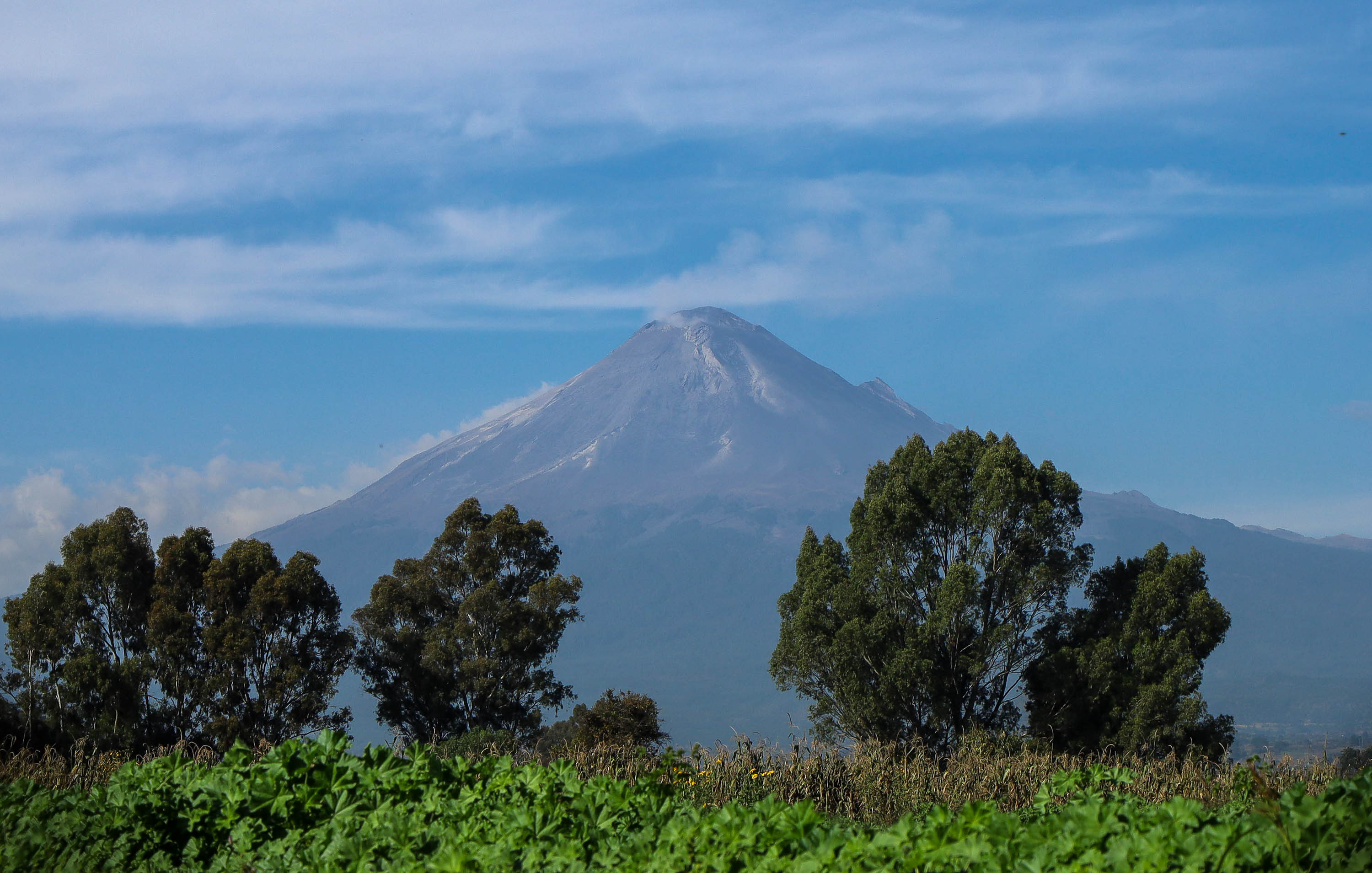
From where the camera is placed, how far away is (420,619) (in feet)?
92.1

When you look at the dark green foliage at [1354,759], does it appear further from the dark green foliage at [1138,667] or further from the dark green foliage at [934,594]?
the dark green foliage at [934,594]

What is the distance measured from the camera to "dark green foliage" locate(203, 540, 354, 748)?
977 inches

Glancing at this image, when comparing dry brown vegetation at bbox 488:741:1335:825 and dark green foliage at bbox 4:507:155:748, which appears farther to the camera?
dark green foliage at bbox 4:507:155:748

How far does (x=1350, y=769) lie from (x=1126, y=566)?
8750mm

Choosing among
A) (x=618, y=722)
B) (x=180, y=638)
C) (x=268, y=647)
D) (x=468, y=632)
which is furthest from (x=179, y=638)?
(x=618, y=722)

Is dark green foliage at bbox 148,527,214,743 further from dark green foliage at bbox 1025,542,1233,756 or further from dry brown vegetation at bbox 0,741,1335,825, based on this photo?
dark green foliage at bbox 1025,542,1233,756

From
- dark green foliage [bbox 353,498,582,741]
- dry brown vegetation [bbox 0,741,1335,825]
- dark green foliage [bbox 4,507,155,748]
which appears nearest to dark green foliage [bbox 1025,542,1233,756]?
dry brown vegetation [bbox 0,741,1335,825]

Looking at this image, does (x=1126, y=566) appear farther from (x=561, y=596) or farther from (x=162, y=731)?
(x=162, y=731)

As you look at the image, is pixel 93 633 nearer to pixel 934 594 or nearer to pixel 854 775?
pixel 934 594

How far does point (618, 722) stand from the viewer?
69.3 feet

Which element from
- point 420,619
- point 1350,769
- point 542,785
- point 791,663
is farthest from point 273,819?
point 420,619

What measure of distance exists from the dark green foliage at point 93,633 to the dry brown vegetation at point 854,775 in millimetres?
14552

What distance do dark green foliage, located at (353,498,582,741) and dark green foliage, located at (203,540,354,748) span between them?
1.30 metres

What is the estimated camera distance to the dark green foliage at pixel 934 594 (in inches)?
896
